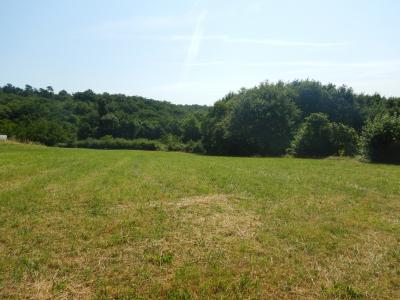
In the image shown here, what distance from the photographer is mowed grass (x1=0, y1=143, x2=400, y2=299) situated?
4.33m

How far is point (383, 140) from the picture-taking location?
23.2 meters

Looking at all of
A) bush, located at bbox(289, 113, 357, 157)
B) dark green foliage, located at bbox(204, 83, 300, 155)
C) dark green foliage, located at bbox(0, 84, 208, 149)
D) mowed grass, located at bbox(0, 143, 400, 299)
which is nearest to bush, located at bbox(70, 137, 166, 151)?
dark green foliage, located at bbox(0, 84, 208, 149)

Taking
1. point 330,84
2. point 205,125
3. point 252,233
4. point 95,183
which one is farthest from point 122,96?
point 252,233

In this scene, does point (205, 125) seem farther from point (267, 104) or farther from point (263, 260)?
point (263, 260)

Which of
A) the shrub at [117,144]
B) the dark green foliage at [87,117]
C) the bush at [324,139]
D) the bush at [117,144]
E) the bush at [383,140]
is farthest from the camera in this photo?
the shrub at [117,144]

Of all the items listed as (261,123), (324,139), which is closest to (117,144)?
(261,123)

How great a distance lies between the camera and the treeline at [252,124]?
31734mm

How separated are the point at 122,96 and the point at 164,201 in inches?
4011

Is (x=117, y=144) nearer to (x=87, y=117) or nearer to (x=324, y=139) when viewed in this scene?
(x=87, y=117)

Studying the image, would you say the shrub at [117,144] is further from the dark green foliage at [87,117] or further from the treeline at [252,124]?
the dark green foliage at [87,117]

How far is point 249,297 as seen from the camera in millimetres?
4070

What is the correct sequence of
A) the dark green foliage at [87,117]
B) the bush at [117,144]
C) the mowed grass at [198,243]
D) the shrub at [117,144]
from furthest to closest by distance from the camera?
the shrub at [117,144] → the bush at [117,144] → the dark green foliage at [87,117] → the mowed grass at [198,243]

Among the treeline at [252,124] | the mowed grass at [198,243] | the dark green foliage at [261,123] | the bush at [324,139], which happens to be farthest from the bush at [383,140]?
the dark green foliage at [261,123]

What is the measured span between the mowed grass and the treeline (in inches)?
738
